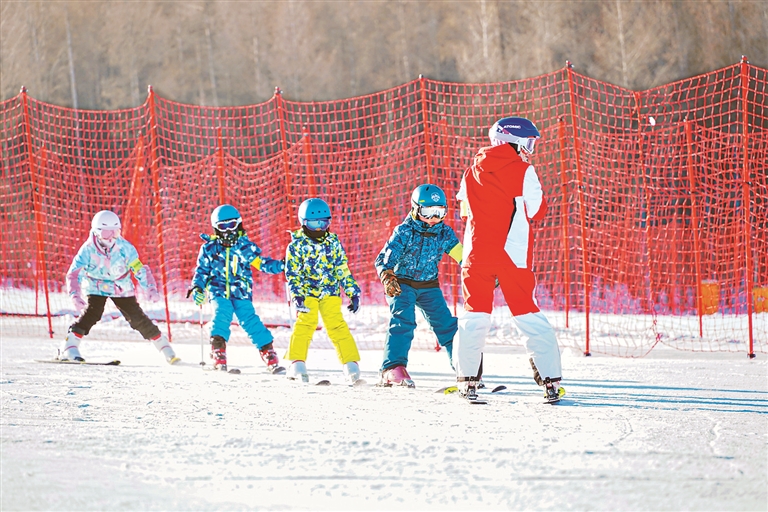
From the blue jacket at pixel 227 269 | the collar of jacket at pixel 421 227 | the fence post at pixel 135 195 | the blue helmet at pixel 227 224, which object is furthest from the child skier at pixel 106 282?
the fence post at pixel 135 195

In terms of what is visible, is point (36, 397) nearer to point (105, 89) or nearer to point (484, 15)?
point (484, 15)

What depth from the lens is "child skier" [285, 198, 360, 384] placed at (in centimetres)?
754

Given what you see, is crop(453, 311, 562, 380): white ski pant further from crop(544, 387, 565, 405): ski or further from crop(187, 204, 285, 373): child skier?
crop(187, 204, 285, 373): child skier

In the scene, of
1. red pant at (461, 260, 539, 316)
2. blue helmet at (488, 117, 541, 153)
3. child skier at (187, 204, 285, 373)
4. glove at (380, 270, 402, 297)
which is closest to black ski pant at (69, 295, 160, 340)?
child skier at (187, 204, 285, 373)

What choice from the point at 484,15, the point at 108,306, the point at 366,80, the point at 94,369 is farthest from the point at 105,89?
the point at 94,369

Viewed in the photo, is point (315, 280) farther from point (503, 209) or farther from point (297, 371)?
point (503, 209)

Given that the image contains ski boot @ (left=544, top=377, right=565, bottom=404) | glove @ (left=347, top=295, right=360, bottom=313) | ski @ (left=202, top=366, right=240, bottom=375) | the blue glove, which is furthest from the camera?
the blue glove

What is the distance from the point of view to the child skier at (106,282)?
8.77 metres

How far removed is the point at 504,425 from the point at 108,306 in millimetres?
10615

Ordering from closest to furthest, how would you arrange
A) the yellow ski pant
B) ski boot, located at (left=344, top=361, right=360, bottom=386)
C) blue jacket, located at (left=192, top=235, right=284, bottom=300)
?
ski boot, located at (left=344, top=361, right=360, bottom=386), the yellow ski pant, blue jacket, located at (left=192, top=235, right=284, bottom=300)

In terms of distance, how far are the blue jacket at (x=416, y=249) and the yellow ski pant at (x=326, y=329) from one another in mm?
693

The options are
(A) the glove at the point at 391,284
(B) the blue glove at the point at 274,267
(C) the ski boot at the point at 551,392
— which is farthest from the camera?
(B) the blue glove at the point at 274,267

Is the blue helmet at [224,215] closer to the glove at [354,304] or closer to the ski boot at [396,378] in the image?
the glove at [354,304]

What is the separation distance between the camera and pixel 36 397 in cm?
650
